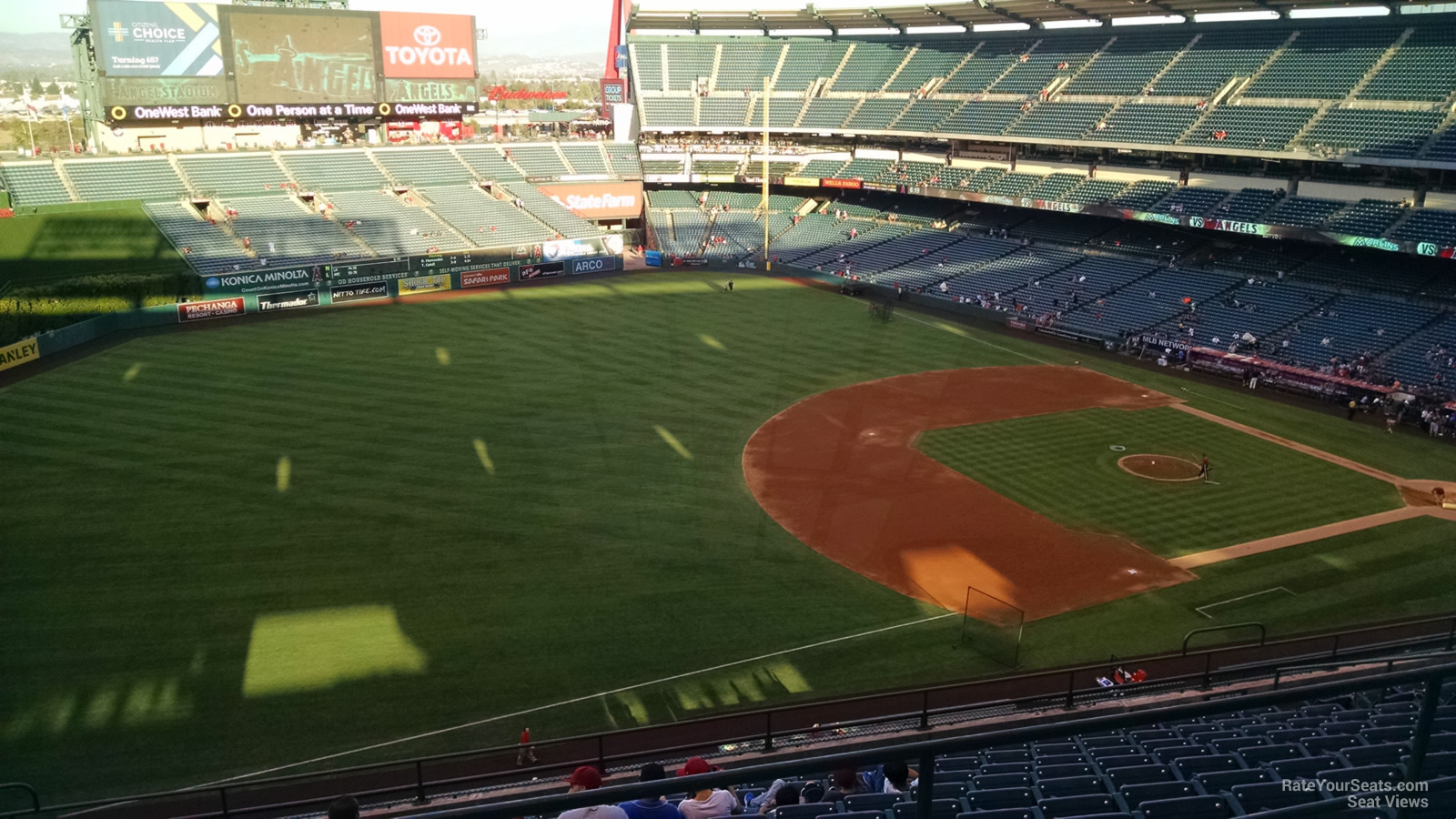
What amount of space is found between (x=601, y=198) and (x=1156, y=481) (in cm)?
5190

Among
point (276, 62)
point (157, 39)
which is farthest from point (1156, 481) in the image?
point (157, 39)

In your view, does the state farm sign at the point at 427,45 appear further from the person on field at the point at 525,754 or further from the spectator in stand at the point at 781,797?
the spectator in stand at the point at 781,797

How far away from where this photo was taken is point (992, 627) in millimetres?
21891

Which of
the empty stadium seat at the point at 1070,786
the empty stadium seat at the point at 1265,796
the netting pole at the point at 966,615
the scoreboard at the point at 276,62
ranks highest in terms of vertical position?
the scoreboard at the point at 276,62

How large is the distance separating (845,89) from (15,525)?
65852mm

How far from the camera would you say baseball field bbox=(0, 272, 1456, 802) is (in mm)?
18656

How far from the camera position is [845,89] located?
77.2 metres

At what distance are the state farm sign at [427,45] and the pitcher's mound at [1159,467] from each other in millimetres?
54345

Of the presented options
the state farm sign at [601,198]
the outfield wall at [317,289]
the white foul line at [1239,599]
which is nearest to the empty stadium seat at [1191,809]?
the white foul line at [1239,599]

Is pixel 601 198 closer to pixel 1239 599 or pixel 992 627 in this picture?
pixel 992 627

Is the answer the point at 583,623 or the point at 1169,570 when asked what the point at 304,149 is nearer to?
the point at 583,623

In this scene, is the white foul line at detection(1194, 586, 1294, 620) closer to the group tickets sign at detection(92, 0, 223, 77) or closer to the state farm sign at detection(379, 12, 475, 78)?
the state farm sign at detection(379, 12, 475, 78)

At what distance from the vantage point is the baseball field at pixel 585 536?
61.2ft

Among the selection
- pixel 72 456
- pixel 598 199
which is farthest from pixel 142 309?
pixel 598 199
